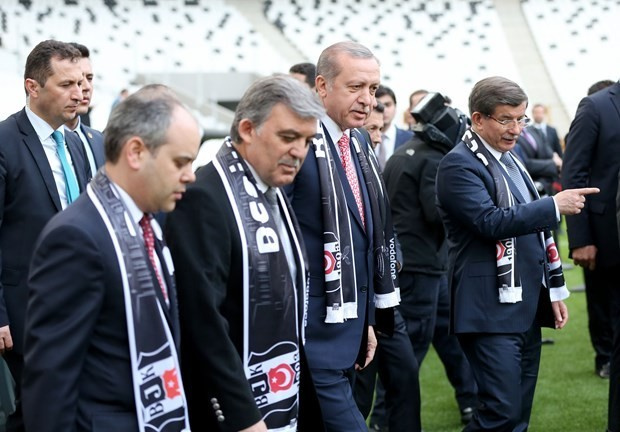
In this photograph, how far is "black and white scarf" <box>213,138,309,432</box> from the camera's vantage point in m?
2.90

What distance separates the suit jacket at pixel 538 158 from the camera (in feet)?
33.2

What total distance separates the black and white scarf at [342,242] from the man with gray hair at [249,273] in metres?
0.54

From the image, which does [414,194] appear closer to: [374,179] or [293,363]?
[374,179]

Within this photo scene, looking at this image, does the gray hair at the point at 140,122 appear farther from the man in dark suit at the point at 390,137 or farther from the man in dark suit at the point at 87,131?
the man in dark suit at the point at 390,137

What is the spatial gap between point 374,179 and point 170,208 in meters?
1.67

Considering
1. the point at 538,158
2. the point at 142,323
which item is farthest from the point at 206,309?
the point at 538,158

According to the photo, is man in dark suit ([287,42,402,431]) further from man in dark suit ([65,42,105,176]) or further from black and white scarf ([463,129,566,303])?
man in dark suit ([65,42,105,176])

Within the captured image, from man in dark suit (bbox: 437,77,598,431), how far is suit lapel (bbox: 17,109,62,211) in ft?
5.46

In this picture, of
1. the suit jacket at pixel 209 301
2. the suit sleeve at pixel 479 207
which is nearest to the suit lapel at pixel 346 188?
the suit sleeve at pixel 479 207

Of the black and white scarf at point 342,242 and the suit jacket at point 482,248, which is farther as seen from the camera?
the suit jacket at point 482,248

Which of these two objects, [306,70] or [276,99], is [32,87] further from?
[306,70]

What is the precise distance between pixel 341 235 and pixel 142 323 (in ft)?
4.59

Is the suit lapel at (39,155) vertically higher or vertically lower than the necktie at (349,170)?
higher

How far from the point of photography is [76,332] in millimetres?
2334
